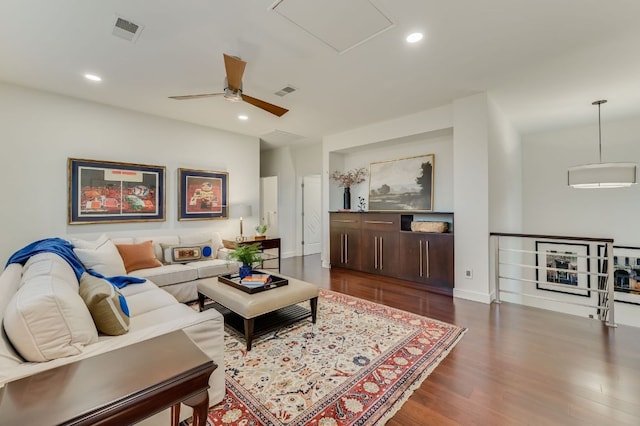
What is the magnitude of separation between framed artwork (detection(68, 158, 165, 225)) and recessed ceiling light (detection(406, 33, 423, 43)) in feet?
13.2

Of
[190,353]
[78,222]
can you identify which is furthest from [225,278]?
[78,222]

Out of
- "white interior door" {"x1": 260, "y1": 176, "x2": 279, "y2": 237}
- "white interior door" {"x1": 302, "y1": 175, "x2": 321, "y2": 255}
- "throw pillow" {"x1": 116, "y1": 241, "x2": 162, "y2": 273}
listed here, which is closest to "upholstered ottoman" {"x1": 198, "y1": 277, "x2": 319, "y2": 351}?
"throw pillow" {"x1": 116, "y1": 241, "x2": 162, "y2": 273}

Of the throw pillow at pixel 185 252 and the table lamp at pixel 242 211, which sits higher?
the table lamp at pixel 242 211

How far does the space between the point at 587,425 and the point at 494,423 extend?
0.53 meters

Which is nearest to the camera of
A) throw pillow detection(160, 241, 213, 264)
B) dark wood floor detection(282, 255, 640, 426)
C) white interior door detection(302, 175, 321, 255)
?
dark wood floor detection(282, 255, 640, 426)

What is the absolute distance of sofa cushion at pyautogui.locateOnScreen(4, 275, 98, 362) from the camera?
1166mm

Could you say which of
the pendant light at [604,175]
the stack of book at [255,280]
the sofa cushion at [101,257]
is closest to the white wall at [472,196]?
the pendant light at [604,175]

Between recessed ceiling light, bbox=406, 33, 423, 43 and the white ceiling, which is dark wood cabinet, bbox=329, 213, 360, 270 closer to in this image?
the white ceiling

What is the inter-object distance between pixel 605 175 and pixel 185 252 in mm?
5989

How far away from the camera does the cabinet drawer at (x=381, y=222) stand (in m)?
4.77

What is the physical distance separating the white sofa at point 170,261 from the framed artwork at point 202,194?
1.89ft

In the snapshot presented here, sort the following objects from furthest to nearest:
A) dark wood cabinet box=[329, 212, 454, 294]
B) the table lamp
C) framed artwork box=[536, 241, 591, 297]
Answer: framed artwork box=[536, 241, 591, 297] → the table lamp → dark wood cabinet box=[329, 212, 454, 294]

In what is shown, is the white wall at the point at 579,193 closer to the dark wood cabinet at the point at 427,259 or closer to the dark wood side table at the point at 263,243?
the dark wood cabinet at the point at 427,259

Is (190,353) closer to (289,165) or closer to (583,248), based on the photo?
(289,165)
